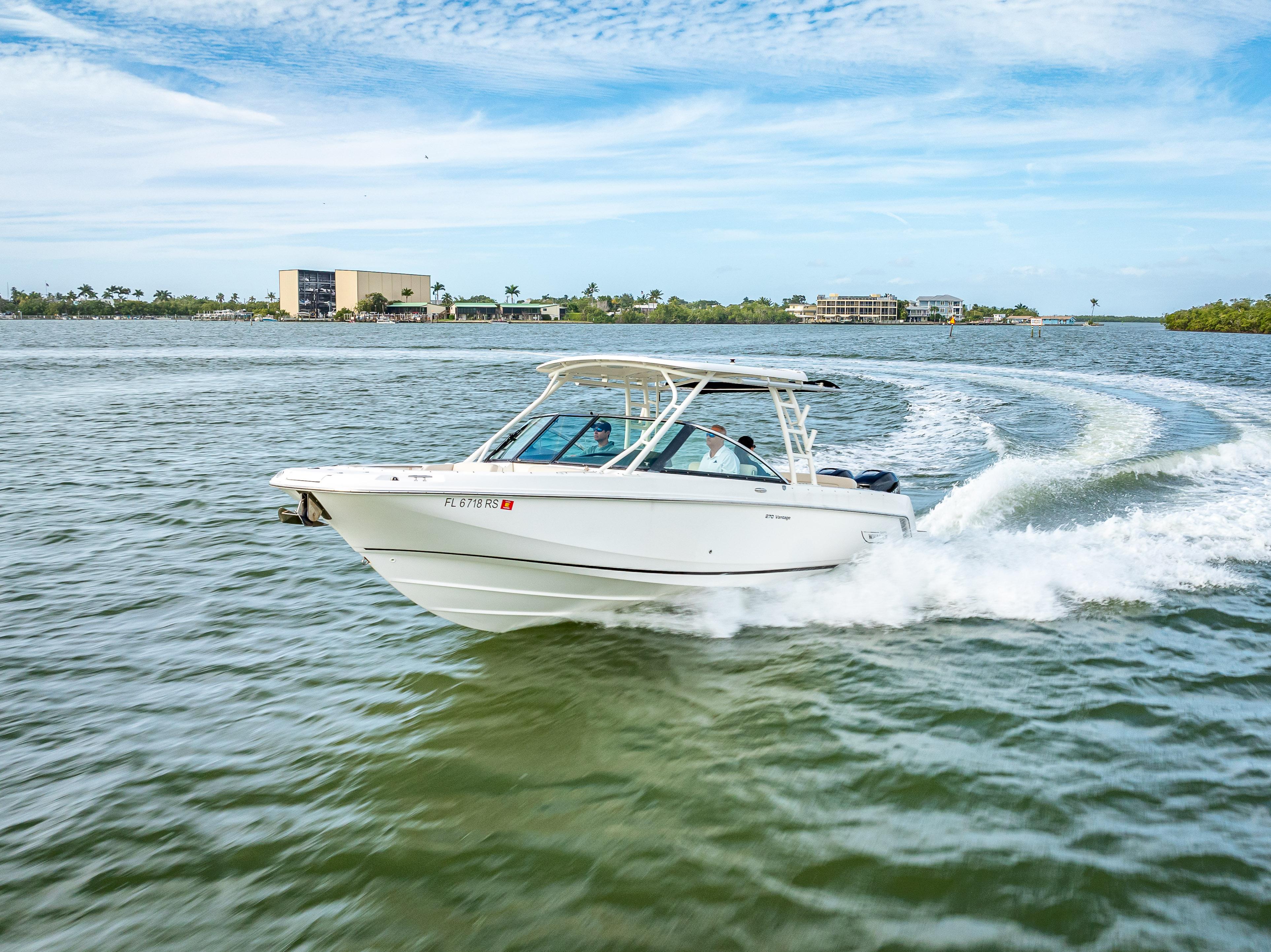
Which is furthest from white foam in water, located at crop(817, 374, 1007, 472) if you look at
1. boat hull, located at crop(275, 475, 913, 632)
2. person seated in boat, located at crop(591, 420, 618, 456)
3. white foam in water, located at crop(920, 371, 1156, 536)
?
person seated in boat, located at crop(591, 420, 618, 456)

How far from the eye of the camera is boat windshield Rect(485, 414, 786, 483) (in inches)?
325

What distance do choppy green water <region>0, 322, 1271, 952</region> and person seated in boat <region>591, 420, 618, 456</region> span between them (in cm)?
167

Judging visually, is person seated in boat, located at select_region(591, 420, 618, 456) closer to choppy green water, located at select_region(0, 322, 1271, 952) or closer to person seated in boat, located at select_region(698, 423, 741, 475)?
person seated in boat, located at select_region(698, 423, 741, 475)

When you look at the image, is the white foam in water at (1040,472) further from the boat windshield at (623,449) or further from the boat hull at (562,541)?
the boat windshield at (623,449)

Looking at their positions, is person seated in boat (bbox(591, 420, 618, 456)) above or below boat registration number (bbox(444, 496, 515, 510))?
above

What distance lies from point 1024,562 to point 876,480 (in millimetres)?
2019

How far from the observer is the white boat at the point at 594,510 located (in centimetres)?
736

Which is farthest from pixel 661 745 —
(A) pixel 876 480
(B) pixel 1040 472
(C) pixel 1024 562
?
(B) pixel 1040 472

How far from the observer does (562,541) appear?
25.2 feet

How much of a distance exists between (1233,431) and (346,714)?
65.0ft

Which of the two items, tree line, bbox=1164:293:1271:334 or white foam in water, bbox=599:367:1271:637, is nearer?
white foam in water, bbox=599:367:1271:637

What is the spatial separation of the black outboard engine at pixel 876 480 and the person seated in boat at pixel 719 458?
6.25 feet

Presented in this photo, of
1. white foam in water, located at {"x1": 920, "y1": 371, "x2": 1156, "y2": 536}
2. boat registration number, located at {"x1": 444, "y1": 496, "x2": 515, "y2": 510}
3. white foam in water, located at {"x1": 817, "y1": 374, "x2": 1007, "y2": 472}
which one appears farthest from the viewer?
white foam in water, located at {"x1": 817, "y1": 374, "x2": 1007, "y2": 472}

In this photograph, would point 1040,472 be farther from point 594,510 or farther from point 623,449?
point 594,510
